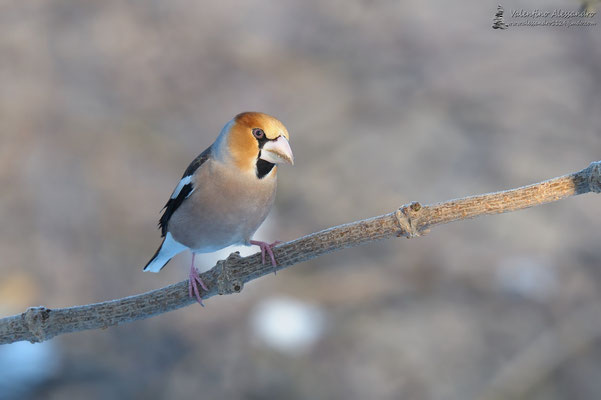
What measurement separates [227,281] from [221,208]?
174 millimetres

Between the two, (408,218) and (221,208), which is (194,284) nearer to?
(221,208)

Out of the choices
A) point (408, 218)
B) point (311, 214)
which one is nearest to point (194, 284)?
point (408, 218)

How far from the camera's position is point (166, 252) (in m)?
1.12

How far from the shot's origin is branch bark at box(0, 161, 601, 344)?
2.22ft

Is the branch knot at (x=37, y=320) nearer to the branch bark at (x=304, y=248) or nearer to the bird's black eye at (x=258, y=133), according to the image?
the branch bark at (x=304, y=248)

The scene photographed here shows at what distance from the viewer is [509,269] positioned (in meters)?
2.72

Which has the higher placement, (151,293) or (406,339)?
(406,339)

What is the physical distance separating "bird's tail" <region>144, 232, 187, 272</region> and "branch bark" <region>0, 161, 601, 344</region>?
21 cm

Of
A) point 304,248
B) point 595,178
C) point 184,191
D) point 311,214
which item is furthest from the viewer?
point 311,214

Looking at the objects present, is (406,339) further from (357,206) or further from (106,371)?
(106,371)

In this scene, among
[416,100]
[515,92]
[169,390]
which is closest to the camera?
[169,390]

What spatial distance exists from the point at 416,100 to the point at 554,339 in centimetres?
126

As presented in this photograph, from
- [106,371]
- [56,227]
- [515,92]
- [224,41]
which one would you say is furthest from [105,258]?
[515,92]

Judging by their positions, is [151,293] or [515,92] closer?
[151,293]
